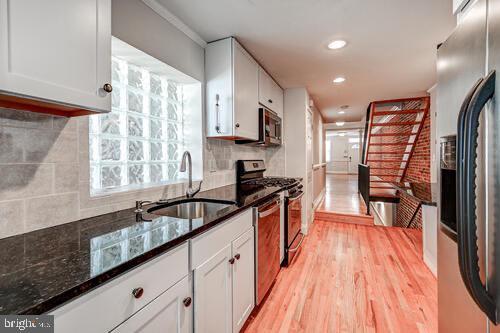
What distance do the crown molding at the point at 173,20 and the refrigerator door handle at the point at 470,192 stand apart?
1.81m

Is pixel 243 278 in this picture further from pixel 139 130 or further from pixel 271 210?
pixel 139 130

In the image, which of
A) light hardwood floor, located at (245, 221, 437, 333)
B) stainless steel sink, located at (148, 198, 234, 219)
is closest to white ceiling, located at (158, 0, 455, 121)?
stainless steel sink, located at (148, 198, 234, 219)

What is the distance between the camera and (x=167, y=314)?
0.89 m

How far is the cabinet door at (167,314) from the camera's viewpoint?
2.48ft

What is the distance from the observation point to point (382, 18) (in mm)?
1788

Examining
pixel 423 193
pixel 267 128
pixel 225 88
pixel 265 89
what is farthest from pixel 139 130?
pixel 423 193

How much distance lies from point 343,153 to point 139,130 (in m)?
12.5

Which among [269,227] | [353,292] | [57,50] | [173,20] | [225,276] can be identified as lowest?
[353,292]

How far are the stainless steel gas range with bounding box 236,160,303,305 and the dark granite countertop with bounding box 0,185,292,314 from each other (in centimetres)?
70

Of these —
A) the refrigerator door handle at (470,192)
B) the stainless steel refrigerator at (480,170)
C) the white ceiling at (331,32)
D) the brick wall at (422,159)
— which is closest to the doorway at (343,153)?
the brick wall at (422,159)

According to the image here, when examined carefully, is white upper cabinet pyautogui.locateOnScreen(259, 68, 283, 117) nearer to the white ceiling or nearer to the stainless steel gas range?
the white ceiling

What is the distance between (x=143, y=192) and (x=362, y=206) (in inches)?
182

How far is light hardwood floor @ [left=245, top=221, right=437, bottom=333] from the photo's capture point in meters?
1.67

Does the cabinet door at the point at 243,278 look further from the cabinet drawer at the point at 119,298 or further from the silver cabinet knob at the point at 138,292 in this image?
the silver cabinet knob at the point at 138,292
